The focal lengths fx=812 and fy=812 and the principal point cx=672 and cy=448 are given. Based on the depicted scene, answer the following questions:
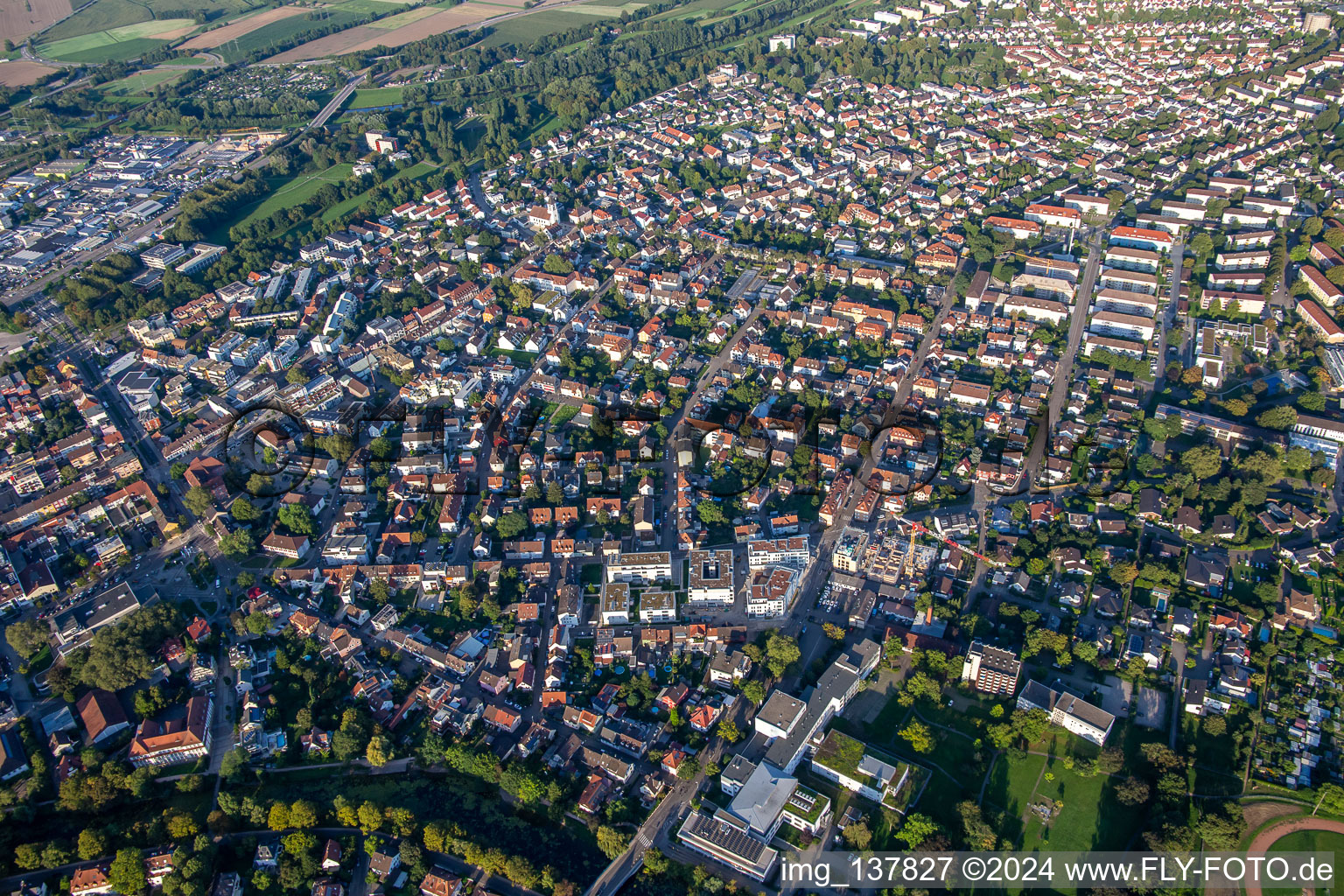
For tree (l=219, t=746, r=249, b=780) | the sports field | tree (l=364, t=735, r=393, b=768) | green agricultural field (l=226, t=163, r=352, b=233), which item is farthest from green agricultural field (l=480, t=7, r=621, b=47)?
tree (l=219, t=746, r=249, b=780)

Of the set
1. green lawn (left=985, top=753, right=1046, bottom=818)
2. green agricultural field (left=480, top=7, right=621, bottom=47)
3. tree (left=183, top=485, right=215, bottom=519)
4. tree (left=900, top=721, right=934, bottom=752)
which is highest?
green agricultural field (left=480, top=7, right=621, bottom=47)

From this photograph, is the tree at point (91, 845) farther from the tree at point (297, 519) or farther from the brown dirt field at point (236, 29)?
the brown dirt field at point (236, 29)

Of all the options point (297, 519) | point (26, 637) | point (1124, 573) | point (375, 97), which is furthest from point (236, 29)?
point (1124, 573)

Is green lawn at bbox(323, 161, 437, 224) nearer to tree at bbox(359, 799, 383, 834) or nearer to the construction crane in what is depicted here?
tree at bbox(359, 799, 383, 834)

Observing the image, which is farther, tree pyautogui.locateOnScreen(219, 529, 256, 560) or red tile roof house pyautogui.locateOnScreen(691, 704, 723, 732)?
tree pyautogui.locateOnScreen(219, 529, 256, 560)

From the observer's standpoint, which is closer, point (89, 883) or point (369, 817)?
point (89, 883)

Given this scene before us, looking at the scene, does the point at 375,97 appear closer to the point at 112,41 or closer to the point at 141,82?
the point at 141,82
